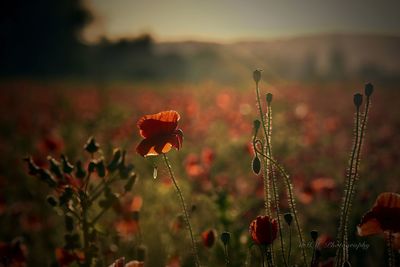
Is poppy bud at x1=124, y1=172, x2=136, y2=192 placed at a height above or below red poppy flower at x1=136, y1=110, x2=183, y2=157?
below

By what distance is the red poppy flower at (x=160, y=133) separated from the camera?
202 centimetres

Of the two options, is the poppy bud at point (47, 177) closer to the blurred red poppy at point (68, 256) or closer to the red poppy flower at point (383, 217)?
the blurred red poppy at point (68, 256)

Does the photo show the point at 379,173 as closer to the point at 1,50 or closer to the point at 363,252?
the point at 363,252

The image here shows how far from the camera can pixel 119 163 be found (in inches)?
91.6

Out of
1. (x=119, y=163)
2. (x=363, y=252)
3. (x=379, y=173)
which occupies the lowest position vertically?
(x=363, y=252)

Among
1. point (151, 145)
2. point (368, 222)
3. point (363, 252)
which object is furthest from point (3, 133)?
point (368, 222)

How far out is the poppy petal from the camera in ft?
6.75

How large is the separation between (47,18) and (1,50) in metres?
5.03

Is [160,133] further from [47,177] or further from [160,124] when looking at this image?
[47,177]

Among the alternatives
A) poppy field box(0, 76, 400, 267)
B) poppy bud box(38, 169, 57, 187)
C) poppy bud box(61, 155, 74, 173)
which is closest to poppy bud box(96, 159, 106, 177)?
poppy field box(0, 76, 400, 267)

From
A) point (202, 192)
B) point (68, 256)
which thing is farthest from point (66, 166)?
point (202, 192)

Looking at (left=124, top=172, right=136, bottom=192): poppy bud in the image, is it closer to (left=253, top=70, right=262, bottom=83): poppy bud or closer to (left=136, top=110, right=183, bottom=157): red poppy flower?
(left=136, top=110, right=183, bottom=157): red poppy flower

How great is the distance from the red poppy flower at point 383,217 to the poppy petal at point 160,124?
802mm

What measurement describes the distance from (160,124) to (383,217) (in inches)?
35.7
